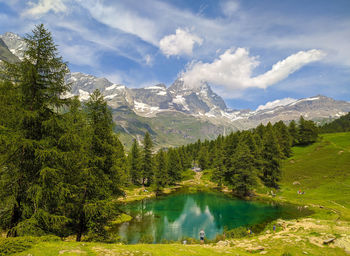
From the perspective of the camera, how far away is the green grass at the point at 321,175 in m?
47.3

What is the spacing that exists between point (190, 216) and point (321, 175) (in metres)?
50.4

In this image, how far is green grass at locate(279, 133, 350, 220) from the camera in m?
47.3

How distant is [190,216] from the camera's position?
47.5 m

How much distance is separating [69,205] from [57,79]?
12272 millimetres

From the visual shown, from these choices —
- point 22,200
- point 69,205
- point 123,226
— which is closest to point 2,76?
point 22,200

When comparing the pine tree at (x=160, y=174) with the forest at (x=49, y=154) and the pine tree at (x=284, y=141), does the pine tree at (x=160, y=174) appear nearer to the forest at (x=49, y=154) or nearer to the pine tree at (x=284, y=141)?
the forest at (x=49, y=154)

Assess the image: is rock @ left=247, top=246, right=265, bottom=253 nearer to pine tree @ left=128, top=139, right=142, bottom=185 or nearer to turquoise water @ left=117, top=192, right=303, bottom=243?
turquoise water @ left=117, top=192, right=303, bottom=243

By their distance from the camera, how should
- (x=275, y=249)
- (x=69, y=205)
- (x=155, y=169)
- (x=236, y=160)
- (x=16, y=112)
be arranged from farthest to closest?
1. (x=155, y=169)
2. (x=236, y=160)
3. (x=275, y=249)
4. (x=69, y=205)
5. (x=16, y=112)

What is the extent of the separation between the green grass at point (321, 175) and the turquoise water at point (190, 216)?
914cm

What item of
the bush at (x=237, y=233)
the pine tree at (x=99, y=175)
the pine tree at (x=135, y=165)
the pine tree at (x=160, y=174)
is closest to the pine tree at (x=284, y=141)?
the pine tree at (x=160, y=174)

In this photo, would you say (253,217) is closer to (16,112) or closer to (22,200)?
(22,200)

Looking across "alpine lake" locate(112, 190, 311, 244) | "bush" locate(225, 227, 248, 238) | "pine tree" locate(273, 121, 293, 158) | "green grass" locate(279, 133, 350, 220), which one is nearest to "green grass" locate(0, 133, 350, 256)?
"green grass" locate(279, 133, 350, 220)

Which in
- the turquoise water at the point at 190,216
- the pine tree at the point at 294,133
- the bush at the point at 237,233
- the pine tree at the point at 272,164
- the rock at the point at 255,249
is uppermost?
the pine tree at the point at 294,133

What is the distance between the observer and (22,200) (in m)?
14.2
